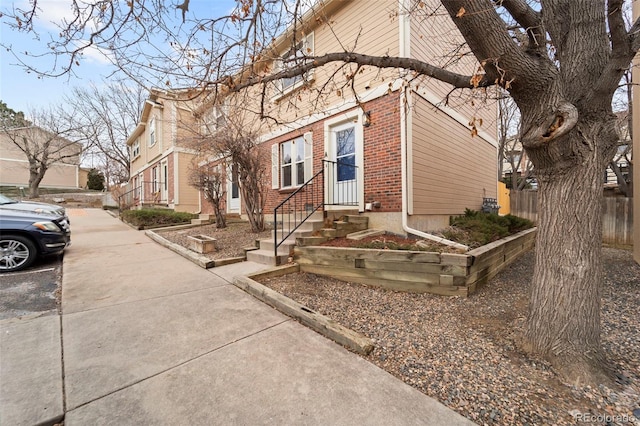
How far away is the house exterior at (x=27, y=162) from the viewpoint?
67.9 ft

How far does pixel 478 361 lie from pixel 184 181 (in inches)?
570

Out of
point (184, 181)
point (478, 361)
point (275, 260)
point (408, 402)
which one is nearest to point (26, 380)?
point (408, 402)

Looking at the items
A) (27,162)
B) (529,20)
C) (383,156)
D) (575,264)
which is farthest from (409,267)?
(27,162)

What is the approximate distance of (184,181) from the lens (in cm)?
1363

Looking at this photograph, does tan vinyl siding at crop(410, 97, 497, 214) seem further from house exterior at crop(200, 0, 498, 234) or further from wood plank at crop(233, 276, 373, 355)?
wood plank at crop(233, 276, 373, 355)

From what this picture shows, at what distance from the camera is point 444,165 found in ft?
21.9

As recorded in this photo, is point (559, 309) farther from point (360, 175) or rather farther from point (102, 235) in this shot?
point (102, 235)

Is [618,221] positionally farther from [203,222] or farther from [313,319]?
[203,222]

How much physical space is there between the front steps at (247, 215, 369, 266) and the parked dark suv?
3.62 m

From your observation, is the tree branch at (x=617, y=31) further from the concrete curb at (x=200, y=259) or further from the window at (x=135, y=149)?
the window at (x=135, y=149)

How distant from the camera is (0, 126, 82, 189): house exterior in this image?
20703 mm

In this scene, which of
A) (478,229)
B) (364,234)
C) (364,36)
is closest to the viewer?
(364,234)

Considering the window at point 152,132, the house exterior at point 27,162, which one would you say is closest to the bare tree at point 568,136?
the window at point 152,132

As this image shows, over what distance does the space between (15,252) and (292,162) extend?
6097 millimetres
